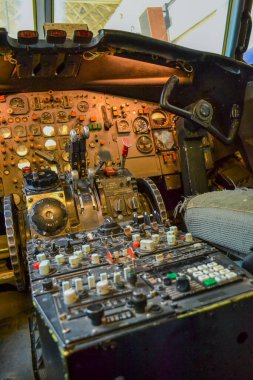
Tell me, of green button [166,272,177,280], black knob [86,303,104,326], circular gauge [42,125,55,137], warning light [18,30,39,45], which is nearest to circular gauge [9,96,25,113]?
circular gauge [42,125,55,137]

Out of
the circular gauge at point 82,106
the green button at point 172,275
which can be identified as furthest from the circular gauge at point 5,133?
the green button at point 172,275

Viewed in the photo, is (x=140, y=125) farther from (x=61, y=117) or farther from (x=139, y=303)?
(x=139, y=303)

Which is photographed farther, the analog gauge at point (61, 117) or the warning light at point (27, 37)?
the analog gauge at point (61, 117)

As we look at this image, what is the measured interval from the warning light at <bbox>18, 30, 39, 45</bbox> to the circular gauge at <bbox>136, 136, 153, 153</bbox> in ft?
5.29

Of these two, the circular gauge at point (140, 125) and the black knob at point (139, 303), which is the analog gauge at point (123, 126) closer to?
the circular gauge at point (140, 125)

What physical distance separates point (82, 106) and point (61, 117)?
0.86ft

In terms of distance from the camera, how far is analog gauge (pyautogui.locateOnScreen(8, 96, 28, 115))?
3.37 metres

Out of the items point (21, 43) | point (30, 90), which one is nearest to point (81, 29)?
point (21, 43)

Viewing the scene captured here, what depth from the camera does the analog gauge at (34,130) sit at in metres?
3.40

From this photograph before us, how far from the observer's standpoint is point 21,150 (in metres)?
3.34

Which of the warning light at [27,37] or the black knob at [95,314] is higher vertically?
the warning light at [27,37]

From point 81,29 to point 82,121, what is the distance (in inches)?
43.9

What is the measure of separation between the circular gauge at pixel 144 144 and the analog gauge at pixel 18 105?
1.26 metres

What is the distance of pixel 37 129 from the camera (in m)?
3.43
